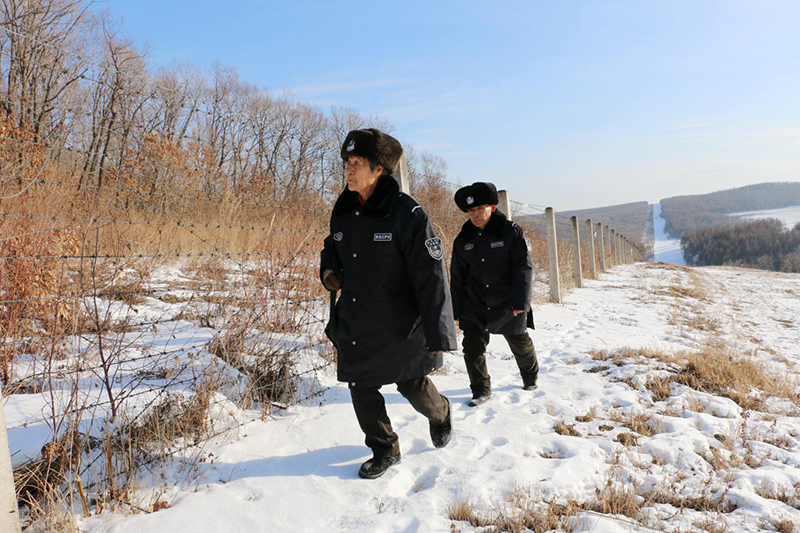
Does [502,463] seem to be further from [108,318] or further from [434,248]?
[108,318]

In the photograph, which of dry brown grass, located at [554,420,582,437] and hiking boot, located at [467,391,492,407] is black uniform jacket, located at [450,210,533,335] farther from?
dry brown grass, located at [554,420,582,437]

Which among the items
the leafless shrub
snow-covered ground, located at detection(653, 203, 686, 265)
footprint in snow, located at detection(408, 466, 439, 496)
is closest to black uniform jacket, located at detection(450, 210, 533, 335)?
footprint in snow, located at detection(408, 466, 439, 496)

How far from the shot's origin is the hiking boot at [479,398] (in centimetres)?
409

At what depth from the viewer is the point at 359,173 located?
272cm

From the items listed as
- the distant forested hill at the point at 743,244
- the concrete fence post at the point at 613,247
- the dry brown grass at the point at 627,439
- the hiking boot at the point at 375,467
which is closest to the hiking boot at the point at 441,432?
the hiking boot at the point at 375,467

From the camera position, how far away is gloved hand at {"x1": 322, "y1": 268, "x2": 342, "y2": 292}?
287 cm

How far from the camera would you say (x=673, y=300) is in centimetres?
1219

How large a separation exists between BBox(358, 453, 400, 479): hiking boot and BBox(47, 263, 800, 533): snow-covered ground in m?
0.04

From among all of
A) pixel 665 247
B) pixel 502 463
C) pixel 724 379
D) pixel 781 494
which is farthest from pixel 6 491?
pixel 665 247

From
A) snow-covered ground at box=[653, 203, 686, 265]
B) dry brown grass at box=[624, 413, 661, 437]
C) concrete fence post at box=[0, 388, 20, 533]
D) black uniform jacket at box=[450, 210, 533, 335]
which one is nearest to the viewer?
concrete fence post at box=[0, 388, 20, 533]

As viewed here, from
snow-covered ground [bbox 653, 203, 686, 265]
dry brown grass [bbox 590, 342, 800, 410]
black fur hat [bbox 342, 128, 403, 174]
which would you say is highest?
black fur hat [bbox 342, 128, 403, 174]

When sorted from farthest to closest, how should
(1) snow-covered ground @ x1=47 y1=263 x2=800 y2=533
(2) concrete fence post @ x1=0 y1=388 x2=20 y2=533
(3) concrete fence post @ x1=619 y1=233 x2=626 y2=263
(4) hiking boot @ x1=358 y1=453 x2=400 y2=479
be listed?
(3) concrete fence post @ x1=619 y1=233 x2=626 y2=263 → (4) hiking boot @ x1=358 y1=453 x2=400 y2=479 → (1) snow-covered ground @ x1=47 y1=263 x2=800 y2=533 → (2) concrete fence post @ x1=0 y1=388 x2=20 y2=533

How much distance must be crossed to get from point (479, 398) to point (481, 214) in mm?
1565

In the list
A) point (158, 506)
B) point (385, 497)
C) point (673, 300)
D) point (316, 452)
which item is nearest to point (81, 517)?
point (158, 506)
